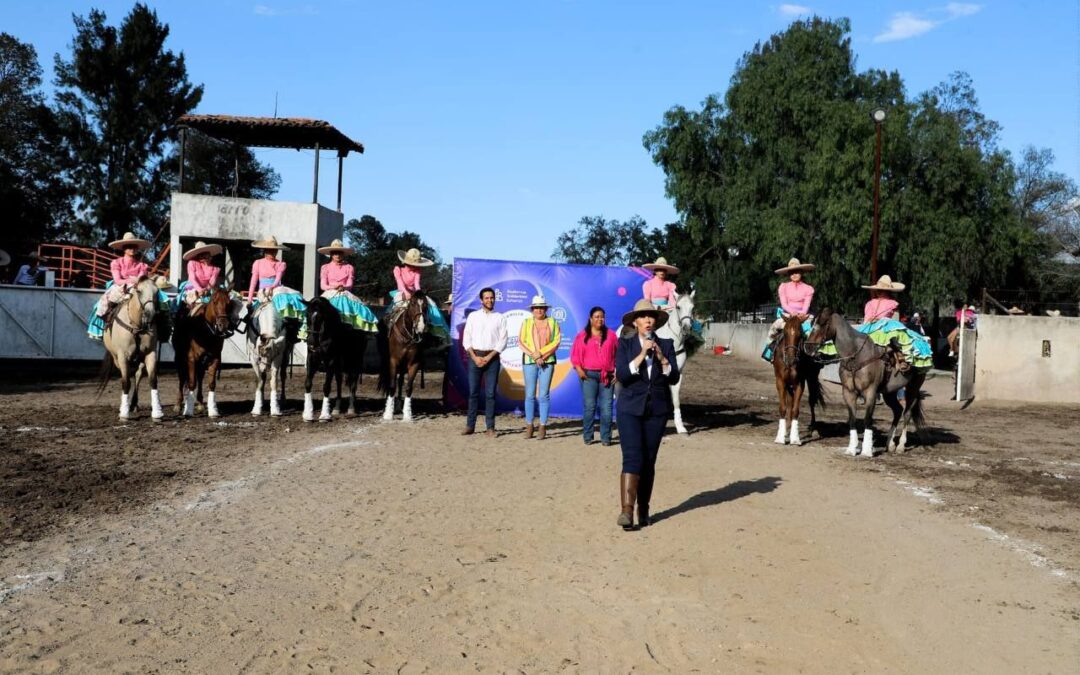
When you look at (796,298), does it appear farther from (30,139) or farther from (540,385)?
(30,139)

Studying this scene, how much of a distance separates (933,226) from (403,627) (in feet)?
128

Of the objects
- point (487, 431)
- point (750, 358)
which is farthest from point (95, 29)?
point (487, 431)

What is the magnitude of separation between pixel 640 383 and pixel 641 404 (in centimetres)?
20

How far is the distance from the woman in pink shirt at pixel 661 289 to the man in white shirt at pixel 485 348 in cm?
259

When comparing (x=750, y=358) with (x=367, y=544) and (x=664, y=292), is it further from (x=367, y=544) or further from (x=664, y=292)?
(x=367, y=544)

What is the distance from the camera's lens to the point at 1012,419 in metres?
19.8

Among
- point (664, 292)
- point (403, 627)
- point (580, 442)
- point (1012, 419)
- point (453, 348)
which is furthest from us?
point (1012, 419)

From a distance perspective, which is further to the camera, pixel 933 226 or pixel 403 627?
pixel 933 226

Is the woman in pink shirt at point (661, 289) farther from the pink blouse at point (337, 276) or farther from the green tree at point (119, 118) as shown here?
the green tree at point (119, 118)

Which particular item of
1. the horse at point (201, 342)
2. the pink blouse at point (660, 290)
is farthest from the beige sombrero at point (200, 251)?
the pink blouse at point (660, 290)

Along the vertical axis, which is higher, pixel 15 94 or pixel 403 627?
pixel 15 94

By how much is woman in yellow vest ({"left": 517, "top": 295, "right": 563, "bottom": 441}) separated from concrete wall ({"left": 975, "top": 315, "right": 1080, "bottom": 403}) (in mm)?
14228

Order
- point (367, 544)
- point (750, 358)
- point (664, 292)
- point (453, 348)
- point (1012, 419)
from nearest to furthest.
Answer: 1. point (367, 544)
2. point (664, 292)
3. point (453, 348)
4. point (1012, 419)
5. point (750, 358)

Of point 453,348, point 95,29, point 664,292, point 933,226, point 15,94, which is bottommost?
point 453,348
